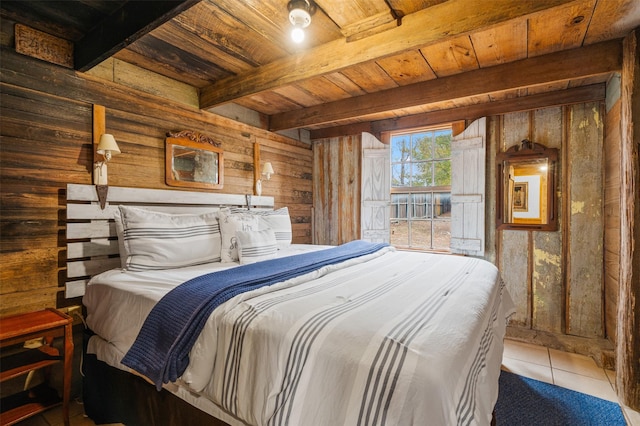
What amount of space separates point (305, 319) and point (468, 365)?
544 millimetres

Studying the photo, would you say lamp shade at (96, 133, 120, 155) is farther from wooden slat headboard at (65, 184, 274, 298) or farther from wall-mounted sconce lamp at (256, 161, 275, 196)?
wall-mounted sconce lamp at (256, 161, 275, 196)

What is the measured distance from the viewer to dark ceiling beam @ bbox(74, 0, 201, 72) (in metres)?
1.46

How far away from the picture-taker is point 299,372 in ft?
3.20

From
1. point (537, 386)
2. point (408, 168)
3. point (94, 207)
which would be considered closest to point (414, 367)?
point (537, 386)

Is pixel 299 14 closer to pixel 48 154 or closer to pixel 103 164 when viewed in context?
pixel 103 164

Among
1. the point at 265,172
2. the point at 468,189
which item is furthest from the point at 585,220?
the point at 265,172

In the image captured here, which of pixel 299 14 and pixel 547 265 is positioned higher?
pixel 299 14

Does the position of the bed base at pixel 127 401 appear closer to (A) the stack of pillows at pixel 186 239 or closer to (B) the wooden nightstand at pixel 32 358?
(B) the wooden nightstand at pixel 32 358

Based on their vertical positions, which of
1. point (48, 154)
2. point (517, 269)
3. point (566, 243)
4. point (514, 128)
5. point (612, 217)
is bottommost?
point (517, 269)

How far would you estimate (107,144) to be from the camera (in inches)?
83.0

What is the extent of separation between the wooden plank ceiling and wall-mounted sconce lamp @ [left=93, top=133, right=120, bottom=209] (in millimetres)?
487

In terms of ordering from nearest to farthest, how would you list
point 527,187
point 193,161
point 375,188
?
1. point 193,161
2. point 527,187
3. point 375,188

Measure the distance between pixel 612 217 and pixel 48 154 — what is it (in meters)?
4.23

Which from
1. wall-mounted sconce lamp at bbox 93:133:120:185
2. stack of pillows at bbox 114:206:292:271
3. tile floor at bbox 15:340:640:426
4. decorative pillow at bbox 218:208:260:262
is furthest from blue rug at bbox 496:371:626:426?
wall-mounted sconce lamp at bbox 93:133:120:185
